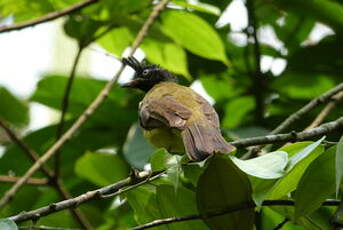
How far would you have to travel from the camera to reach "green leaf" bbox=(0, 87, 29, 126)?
4.11 metres

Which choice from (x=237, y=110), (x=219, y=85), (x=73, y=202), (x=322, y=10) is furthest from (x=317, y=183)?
(x=219, y=85)

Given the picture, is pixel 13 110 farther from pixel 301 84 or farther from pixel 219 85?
pixel 301 84

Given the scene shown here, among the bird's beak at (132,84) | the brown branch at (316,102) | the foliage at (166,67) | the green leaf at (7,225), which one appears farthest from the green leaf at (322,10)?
the green leaf at (7,225)

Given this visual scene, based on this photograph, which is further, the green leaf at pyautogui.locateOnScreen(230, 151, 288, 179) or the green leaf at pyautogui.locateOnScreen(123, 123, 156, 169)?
the green leaf at pyautogui.locateOnScreen(123, 123, 156, 169)

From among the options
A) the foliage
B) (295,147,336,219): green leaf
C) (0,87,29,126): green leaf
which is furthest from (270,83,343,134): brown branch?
(0,87,29,126): green leaf

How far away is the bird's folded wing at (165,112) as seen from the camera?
3188 millimetres

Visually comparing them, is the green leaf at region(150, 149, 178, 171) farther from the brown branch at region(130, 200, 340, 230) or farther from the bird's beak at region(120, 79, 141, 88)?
the bird's beak at region(120, 79, 141, 88)

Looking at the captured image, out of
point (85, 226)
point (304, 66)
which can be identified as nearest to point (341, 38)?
point (304, 66)

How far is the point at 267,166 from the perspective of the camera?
6.22ft

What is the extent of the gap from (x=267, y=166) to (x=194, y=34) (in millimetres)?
1717

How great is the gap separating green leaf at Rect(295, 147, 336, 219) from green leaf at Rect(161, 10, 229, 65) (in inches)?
59.0

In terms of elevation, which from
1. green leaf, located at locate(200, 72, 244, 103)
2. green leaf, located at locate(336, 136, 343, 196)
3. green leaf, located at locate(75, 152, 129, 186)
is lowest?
green leaf, located at locate(75, 152, 129, 186)

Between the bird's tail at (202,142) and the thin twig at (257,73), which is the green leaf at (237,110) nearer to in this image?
the thin twig at (257,73)

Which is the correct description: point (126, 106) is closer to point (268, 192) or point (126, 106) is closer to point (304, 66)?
point (304, 66)
